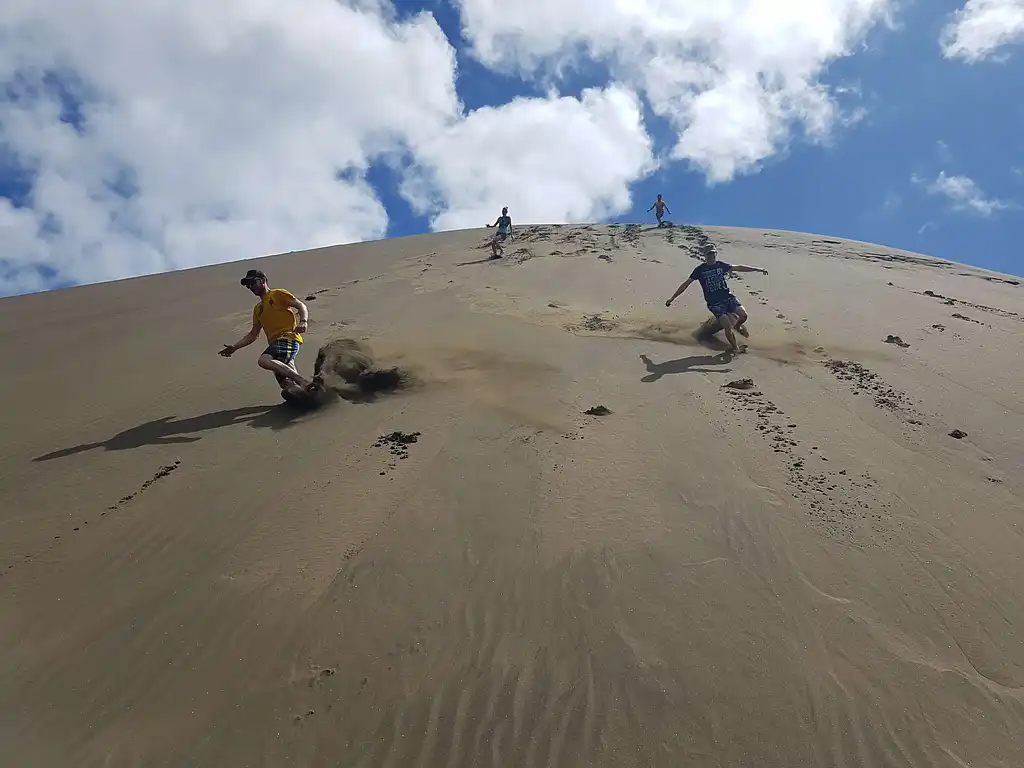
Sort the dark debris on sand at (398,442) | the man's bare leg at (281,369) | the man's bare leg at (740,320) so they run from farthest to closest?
the man's bare leg at (740,320), the man's bare leg at (281,369), the dark debris on sand at (398,442)

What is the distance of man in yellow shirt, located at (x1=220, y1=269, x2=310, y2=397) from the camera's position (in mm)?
5160

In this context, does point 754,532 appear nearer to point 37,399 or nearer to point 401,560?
point 401,560

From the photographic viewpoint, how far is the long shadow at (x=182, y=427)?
4.75m

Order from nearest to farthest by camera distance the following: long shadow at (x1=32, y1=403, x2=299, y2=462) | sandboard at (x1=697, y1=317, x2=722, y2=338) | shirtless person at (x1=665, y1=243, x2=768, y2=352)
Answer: long shadow at (x1=32, y1=403, x2=299, y2=462)
shirtless person at (x1=665, y1=243, x2=768, y2=352)
sandboard at (x1=697, y1=317, x2=722, y2=338)

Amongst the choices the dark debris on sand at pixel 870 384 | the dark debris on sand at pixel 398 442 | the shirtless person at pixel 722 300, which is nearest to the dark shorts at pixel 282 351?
the dark debris on sand at pixel 398 442

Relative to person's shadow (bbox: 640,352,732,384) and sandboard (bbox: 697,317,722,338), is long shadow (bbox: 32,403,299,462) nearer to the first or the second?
person's shadow (bbox: 640,352,732,384)

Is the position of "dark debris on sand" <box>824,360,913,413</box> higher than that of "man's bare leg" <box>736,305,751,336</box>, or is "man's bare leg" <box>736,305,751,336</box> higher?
"man's bare leg" <box>736,305,751,336</box>

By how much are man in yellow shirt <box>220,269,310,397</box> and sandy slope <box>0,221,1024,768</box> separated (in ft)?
1.32

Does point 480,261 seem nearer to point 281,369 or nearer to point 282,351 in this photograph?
point 282,351

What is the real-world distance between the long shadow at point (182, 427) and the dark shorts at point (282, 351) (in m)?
0.31

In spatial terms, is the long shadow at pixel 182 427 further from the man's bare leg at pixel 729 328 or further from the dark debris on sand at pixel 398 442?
the man's bare leg at pixel 729 328

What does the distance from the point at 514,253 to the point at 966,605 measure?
10736 mm

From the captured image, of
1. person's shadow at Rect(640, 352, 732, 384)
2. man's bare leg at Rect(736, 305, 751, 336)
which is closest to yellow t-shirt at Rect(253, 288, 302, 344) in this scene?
person's shadow at Rect(640, 352, 732, 384)

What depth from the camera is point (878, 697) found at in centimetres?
238
